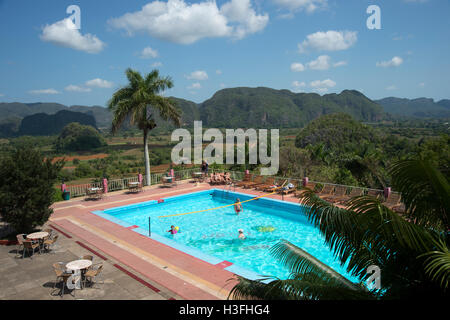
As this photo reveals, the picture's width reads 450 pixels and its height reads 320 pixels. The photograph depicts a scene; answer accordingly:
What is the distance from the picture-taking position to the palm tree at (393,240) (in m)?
3.13

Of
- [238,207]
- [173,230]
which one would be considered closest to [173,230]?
[173,230]

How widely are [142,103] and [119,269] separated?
1267cm

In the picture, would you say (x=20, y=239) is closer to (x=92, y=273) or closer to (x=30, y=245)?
(x=30, y=245)

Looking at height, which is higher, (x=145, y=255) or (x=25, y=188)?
(x=25, y=188)

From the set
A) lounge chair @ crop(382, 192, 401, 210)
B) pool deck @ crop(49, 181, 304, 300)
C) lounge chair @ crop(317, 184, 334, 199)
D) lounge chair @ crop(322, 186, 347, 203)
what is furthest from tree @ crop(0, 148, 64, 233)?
lounge chair @ crop(382, 192, 401, 210)

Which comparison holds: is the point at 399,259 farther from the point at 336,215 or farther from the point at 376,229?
the point at 336,215

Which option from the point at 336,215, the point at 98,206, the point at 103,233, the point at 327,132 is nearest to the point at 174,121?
the point at 98,206

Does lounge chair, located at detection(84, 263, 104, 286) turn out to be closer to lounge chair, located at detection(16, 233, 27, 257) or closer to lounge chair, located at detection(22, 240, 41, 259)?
lounge chair, located at detection(22, 240, 41, 259)

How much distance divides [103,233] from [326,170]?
662 inches

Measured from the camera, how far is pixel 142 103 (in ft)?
62.7

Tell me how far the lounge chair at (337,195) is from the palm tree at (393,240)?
11.3 m

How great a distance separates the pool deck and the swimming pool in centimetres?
39

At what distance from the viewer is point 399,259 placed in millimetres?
3518

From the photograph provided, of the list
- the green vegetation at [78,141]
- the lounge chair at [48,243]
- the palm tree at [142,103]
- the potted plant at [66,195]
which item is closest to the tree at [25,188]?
the lounge chair at [48,243]
